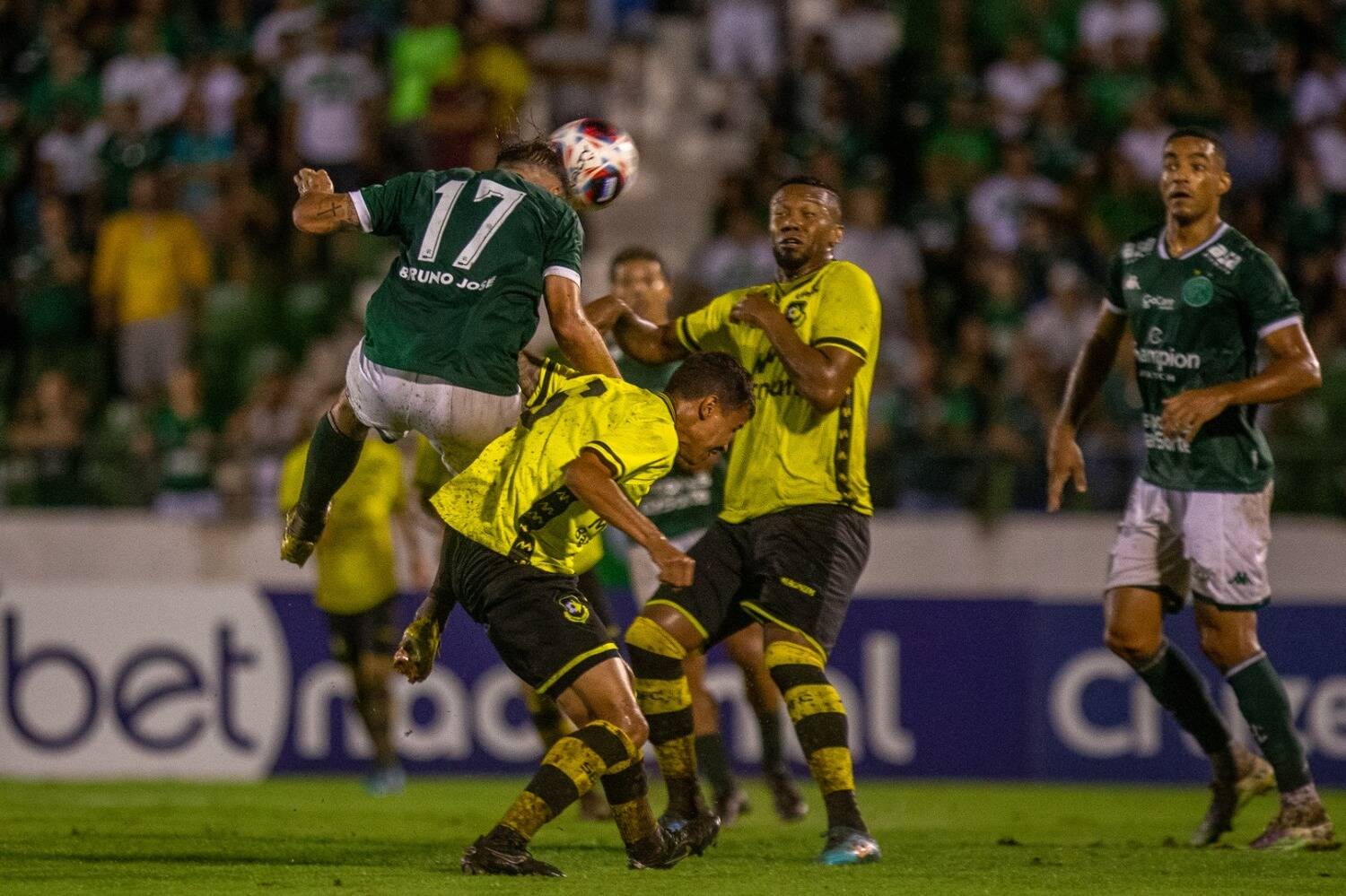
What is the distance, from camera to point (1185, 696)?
29.0ft

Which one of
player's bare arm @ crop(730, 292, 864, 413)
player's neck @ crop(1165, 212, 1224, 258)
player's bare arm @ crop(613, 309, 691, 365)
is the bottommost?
player's bare arm @ crop(730, 292, 864, 413)

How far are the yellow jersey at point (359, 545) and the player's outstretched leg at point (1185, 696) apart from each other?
189 inches

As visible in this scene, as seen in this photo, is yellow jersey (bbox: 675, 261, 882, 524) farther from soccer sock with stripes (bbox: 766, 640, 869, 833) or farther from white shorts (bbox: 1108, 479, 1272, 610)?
white shorts (bbox: 1108, 479, 1272, 610)

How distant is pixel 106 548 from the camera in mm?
13984

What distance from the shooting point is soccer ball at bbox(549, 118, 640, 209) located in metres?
8.57

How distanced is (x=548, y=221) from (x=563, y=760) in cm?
199

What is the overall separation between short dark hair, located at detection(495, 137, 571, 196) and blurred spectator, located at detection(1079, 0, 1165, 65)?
30.1ft

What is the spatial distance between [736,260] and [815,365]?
7253 millimetres

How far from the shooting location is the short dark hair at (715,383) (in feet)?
24.0

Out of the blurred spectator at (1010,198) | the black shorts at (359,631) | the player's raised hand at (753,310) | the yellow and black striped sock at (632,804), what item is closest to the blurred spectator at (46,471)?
the black shorts at (359,631)

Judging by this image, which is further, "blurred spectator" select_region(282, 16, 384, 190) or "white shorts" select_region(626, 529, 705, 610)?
"blurred spectator" select_region(282, 16, 384, 190)

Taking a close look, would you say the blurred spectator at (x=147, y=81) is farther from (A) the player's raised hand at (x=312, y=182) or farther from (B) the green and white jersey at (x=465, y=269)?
(B) the green and white jersey at (x=465, y=269)

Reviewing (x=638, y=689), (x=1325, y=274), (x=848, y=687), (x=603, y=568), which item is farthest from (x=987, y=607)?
(x=638, y=689)

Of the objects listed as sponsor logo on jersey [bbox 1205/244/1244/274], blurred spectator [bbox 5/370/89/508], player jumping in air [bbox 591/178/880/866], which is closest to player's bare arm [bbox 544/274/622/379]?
player jumping in air [bbox 591/178/880/866]
